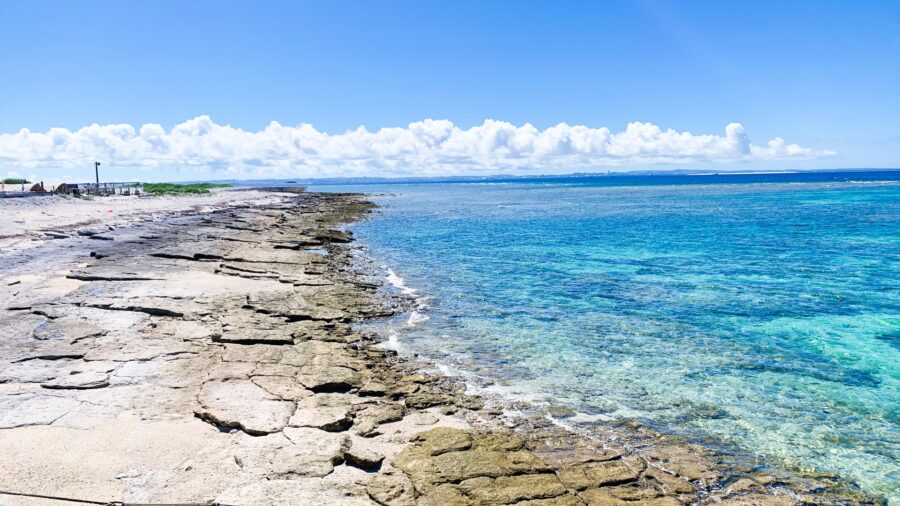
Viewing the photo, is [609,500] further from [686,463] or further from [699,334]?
[699,334]

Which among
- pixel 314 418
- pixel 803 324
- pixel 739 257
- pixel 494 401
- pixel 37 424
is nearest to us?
pixel 37 424

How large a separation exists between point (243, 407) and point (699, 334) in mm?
11947

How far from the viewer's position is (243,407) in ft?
30.6

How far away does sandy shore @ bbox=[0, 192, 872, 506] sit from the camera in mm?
7230

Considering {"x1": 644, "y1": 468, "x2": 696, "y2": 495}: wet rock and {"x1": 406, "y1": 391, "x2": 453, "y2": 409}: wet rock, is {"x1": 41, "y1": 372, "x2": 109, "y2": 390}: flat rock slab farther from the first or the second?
{"x1": 644, "y1": 468, "x2": 696, "y2": 495}: wet rock

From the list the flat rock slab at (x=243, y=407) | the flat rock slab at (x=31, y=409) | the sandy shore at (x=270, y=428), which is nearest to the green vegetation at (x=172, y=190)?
the sandy shore at (x=270, y=428)

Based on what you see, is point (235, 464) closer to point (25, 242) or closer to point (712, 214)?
point (25, 242)

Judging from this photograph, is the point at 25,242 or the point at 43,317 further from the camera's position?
the point at 25,242

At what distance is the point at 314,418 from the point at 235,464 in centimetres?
172

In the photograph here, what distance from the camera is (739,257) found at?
30.4 meters

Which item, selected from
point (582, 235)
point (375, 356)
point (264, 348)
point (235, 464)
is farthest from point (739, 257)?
point (235, 464)

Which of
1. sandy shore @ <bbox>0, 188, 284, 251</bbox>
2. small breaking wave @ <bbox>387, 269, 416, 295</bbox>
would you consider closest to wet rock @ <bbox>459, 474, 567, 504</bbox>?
small breaking wave @ <bbox>387, 269, 416, 295</bbox>

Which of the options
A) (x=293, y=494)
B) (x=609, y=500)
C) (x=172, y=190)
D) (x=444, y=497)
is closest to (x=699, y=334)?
(x=609, y=500)

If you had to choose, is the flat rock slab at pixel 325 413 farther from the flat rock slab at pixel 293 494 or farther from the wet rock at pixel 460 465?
the flat rock slab at pixel 293 494
